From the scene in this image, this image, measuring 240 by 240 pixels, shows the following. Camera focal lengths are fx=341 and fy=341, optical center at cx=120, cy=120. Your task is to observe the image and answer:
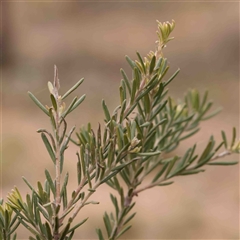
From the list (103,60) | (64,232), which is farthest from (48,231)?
(103,60)

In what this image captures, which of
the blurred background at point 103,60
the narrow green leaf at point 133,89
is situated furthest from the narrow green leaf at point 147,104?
the blurred background at point 103,60

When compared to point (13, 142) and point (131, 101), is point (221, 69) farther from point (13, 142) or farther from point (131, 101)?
point (131, 101)

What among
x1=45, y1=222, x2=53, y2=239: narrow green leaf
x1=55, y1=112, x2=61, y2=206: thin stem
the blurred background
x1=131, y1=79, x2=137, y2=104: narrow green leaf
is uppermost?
the blurred background

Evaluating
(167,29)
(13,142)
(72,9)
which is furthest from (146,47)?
(167,29)

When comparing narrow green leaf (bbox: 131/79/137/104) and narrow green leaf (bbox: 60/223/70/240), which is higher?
narrow green leaf (bbox: 131/79/137/104)

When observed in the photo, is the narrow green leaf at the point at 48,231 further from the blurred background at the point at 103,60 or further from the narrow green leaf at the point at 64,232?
the blurred background at the point at 103,60

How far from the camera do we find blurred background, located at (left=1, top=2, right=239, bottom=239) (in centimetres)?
136

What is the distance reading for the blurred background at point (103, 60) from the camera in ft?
4.47

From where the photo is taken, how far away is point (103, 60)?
187 centimetres

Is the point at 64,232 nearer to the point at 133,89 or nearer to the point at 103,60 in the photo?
the point at 133,89

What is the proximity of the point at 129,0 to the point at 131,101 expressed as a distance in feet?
6.05

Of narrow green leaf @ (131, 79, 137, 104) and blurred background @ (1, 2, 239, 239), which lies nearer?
narrow green leaf @ (131, 79, 137, 104)

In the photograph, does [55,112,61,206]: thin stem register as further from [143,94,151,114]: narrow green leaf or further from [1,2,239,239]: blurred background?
[1,2,239,239]: blurred background

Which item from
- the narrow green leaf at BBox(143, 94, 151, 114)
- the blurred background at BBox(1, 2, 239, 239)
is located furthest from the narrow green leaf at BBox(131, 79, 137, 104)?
the blurred background at BBox(1, 2, 239, 239)
